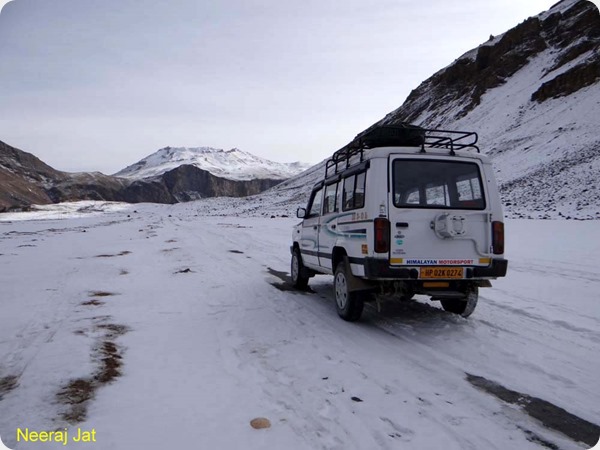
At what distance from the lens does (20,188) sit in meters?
120

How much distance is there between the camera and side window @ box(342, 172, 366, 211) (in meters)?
6.03

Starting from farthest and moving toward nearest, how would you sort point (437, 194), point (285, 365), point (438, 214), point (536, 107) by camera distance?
point (536, 107) < point (437, 194) < point (438, 214) < point (285, 365)

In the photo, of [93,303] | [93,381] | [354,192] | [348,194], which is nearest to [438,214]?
[354,192]

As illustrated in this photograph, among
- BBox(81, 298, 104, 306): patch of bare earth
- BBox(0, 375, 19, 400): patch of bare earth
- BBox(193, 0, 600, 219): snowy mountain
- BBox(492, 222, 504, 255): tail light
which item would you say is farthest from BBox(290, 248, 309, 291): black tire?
BBox(193, 0, 600, 219): snowy mountain

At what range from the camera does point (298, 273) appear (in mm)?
9109

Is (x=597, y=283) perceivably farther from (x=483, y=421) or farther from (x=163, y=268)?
(x=163, y=268)

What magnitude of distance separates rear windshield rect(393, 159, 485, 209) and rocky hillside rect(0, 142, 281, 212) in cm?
11343

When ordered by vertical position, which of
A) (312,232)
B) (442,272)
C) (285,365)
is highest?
(312,232)

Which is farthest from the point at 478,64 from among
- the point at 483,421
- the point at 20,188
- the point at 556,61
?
the point at 20,188

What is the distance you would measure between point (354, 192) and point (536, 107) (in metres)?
64.1

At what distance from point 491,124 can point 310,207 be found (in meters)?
64.8

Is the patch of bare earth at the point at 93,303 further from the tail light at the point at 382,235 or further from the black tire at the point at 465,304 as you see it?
the black tire at the point at 465,304

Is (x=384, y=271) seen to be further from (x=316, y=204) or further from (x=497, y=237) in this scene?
(x=316, y=204)

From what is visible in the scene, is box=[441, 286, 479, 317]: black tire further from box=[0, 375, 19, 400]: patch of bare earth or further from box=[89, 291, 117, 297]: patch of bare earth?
box=[89, 291, 117, 297]: patch of bare earth
